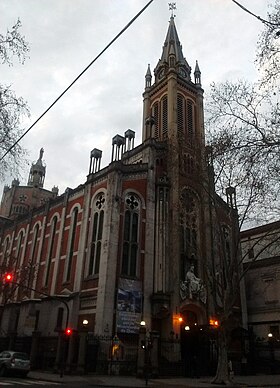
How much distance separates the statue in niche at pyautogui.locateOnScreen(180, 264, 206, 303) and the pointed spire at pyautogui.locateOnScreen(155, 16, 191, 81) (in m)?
25.7

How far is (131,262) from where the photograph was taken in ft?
104

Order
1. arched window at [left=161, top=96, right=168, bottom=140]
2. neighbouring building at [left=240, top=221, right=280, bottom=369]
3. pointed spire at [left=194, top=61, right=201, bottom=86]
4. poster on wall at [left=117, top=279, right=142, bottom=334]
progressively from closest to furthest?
poster on wall at [left=117, top=279, right=142, bottom=334], neighbouring building at [left=240, top=221, right=280, bottom=369], arched window at [left=161, top=96, right=168, bottom=140], pointed spire at [left=194, top=61, right=201, bottom=86]

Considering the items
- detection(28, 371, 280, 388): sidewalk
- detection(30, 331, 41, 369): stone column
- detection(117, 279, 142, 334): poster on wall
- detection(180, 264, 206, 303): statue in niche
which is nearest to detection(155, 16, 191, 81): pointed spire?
detection(180, 264, 206, 303): statue in niche

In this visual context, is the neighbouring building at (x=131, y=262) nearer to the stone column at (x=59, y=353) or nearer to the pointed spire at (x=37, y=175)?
the stone column at (x=59, y=353)

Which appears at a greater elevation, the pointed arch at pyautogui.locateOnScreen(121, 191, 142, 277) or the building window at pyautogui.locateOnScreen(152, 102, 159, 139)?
the building window at pyautogui.locateOnScreen(152, 102, 159, 139)

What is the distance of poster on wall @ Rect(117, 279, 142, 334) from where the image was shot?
2873 centimetres

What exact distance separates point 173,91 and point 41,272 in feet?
83.0

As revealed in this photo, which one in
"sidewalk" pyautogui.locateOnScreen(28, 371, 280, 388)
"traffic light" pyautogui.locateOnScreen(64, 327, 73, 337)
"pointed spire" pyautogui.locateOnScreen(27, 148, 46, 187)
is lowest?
"sidewalk" pyautogui.locateOnScreen(28, 371, 280, 388)

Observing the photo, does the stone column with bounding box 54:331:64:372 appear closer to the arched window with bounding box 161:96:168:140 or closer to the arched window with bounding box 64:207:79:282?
the arched window with bounding box 64:207:79:282

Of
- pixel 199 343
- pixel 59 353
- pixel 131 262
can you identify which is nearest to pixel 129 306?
pixel 131 262

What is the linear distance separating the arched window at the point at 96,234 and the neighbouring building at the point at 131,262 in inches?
4.2

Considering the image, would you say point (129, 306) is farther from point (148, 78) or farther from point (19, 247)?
point (148, 78)

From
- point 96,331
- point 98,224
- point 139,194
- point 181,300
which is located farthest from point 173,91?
point 96,331

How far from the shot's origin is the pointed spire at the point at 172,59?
46.4m
